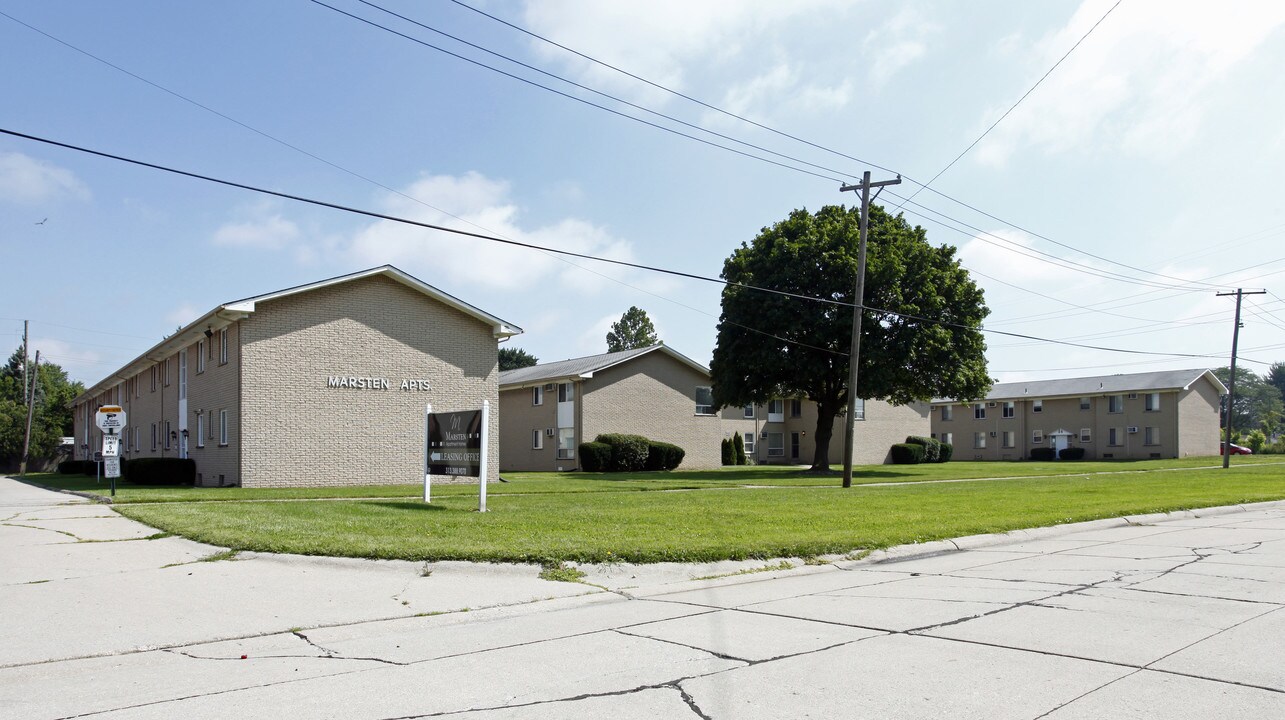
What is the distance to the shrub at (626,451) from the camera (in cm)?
4334

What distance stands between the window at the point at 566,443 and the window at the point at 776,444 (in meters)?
17.2

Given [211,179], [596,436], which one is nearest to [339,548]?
[211,179]

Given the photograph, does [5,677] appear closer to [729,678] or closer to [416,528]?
[729,678]

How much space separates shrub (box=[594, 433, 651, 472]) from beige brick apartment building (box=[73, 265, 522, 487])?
1073 cm

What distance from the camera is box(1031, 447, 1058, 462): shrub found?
2677 inches

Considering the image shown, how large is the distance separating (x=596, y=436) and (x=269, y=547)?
33.4 meters

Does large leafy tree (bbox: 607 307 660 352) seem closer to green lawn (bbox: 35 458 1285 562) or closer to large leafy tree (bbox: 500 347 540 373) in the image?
large leafy tree (bbox: 500 347 540 373)

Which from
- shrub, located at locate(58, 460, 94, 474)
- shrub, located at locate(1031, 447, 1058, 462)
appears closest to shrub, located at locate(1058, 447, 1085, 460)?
shrub, located at locate(1031, 447, 1058, 462)

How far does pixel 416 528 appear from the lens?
13.0 metres

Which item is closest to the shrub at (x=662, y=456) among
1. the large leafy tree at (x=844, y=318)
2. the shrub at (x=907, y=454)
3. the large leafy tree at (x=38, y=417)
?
the large leafy tree at (x=844, y=318)

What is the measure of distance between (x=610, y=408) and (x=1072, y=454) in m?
39.2

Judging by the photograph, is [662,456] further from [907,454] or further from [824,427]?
[907,454]

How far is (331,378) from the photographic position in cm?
2886

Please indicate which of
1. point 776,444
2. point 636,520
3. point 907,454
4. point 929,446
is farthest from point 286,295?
point 929,446
